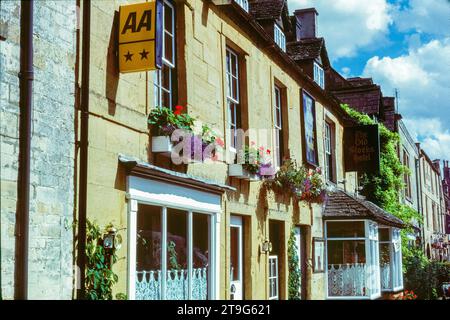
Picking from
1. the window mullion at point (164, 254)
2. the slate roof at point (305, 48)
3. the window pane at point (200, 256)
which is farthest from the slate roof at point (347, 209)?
the window mullion at point (164, 254)

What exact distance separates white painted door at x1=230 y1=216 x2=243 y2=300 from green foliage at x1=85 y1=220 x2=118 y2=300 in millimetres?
4512

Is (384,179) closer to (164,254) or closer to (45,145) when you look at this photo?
(164,254)

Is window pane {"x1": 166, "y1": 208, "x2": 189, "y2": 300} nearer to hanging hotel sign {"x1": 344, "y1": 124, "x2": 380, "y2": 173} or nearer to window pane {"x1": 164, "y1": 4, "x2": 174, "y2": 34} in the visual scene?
window pane {"x1": 164, "y1": 4, "x2": 174, "y2": 34}

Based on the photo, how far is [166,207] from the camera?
359 inches

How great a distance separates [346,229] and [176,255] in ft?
38.7

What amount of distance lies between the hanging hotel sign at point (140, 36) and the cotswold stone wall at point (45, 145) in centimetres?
83

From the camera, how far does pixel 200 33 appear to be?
35.3 feet

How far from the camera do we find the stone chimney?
21.3 metres

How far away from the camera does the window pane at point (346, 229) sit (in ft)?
64.8

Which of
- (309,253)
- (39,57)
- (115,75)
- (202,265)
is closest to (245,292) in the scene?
(202,265)

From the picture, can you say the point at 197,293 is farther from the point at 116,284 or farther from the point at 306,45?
the point at 306,45

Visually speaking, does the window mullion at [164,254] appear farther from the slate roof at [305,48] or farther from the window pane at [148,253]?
the slate roof at [305,48]
